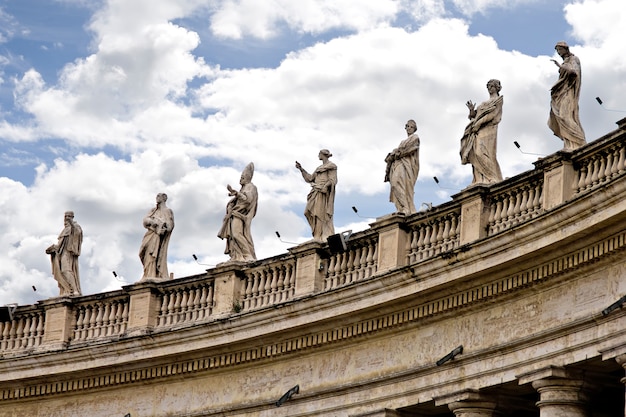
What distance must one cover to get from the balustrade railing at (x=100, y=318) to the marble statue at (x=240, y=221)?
3.75 metres

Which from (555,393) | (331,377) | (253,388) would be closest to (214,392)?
(253,388)

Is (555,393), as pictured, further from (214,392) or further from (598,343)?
(214,392)

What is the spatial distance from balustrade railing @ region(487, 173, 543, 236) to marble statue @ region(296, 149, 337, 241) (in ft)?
20.9

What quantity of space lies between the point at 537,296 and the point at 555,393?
2.09 meters

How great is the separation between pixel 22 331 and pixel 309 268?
11.0 metres

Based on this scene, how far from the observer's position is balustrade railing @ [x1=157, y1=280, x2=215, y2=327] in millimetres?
46719

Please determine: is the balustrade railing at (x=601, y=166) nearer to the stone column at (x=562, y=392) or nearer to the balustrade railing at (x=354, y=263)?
the stone column at (x=562, y=392)

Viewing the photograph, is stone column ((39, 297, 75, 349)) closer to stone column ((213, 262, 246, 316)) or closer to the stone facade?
the stone facade

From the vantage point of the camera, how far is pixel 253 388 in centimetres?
4447

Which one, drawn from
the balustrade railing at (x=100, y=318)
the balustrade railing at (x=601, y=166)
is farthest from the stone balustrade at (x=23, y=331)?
the balustrade railing at (x=601, y=166)

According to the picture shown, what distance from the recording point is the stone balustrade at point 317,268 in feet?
121

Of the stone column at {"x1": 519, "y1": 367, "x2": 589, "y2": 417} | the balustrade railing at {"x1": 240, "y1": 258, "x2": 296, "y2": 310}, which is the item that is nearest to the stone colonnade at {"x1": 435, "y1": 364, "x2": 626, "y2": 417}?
the stone column at {"x1": 519, "y1": 367, "x2": 589, "y2": 417}

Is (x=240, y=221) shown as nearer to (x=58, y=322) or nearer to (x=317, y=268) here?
(x=317, y=268)

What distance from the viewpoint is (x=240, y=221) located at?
154ft
